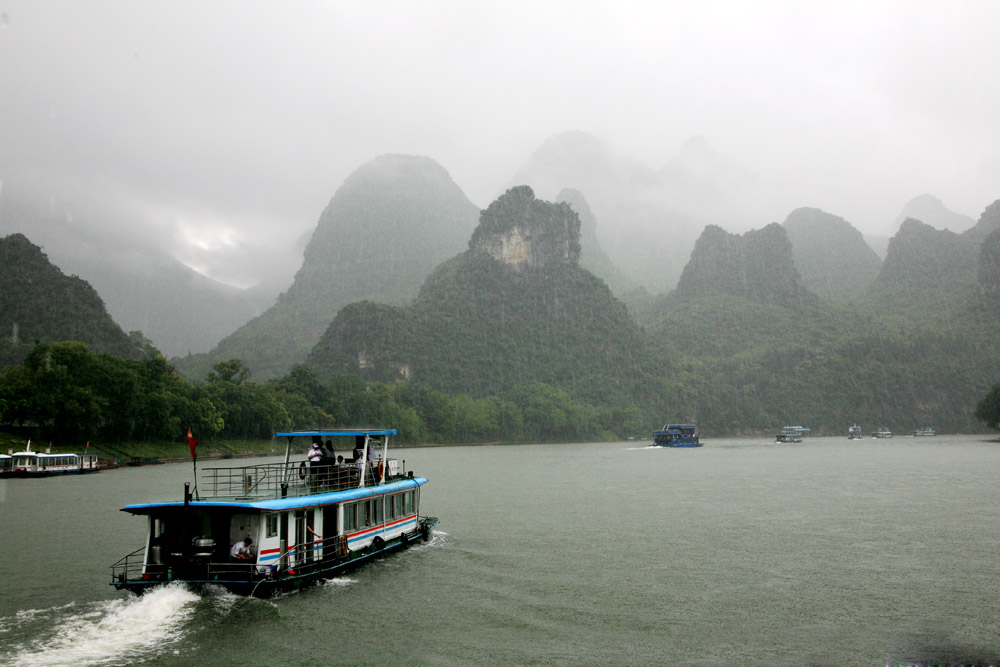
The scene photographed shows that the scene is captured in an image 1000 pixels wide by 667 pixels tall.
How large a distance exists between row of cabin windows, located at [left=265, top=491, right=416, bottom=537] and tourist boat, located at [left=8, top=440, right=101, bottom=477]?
39.0 meters

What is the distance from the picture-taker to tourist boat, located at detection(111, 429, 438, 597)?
631 inches

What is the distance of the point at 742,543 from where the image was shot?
24.2 meters

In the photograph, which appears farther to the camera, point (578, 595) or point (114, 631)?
point (578, 595)

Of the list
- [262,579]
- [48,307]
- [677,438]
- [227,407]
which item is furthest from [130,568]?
[48,307]

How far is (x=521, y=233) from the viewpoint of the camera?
582 feet

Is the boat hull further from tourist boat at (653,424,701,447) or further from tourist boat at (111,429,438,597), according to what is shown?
tourist boat at (653,424,701,447)

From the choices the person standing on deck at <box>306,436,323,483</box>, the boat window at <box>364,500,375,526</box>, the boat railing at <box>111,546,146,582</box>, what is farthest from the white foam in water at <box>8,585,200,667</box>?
the boat window at <box>364,500,375,526</box>

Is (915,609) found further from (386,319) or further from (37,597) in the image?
(386,319)

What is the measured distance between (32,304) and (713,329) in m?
157

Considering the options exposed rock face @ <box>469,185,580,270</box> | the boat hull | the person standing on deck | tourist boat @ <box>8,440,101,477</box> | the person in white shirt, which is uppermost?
exposed rock face @ <box>469,185,580,270</box>

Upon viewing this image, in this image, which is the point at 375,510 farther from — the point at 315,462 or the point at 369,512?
the point at 315,462

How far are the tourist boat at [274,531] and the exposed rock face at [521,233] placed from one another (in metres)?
157

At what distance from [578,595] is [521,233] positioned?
16285 cm

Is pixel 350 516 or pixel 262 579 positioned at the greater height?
A: pixel 350 516
